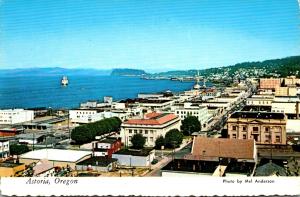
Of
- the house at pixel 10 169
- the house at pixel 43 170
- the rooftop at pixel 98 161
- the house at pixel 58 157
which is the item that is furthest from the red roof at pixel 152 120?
the house at pixel 10 169

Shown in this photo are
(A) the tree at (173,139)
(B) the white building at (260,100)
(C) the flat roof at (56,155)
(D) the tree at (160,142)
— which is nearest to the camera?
(C) the flat roof at (56,155)

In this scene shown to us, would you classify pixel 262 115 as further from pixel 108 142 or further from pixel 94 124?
pixel 94 124

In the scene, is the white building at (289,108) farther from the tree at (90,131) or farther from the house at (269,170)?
the house at (269,170)

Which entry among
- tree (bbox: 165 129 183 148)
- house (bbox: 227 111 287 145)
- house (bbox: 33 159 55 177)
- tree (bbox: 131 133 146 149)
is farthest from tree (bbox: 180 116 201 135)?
house (bbox: 33 159 55 177)

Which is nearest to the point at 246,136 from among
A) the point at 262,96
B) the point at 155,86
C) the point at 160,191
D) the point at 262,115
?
the point at 262,115

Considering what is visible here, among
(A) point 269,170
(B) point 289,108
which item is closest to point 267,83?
(B) point 289,108

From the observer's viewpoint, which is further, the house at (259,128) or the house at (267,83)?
the house at (267,83)

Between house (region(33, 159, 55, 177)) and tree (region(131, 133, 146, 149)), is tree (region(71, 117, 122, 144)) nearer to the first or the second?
tree (region(131, 133, 146, 149))
